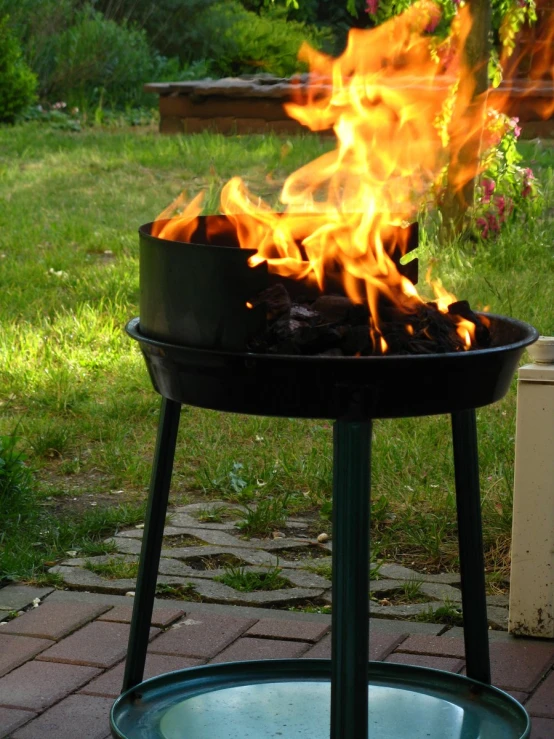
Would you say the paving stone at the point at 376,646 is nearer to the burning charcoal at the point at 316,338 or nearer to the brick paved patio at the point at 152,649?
the brick paved patio at the point at 152,649

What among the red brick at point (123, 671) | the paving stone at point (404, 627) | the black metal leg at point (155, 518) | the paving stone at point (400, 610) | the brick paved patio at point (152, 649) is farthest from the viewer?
the paving stone at point (400, 610)

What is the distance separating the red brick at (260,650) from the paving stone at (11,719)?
522 millimetres

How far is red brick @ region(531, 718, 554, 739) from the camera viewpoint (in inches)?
108

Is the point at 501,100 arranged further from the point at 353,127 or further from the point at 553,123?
the point at 353,127

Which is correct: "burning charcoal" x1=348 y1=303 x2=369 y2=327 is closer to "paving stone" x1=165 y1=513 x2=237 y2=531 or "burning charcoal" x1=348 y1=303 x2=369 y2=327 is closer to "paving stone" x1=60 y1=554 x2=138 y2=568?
"paving stone" x1=60 y1=554 x2=138 y2=568

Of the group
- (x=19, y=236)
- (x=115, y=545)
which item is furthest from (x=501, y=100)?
(x=115, y=545)

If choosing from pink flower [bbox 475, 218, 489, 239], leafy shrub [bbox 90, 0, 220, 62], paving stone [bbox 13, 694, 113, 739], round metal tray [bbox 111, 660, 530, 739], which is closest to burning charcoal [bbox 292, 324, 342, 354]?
round metal tray [bbox 111, 660, 530, 739]

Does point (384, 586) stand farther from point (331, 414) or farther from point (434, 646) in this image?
point (331, 414)

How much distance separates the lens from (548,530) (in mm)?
3248

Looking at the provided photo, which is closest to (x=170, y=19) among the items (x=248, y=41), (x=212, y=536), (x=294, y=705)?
(x=248, y=41)

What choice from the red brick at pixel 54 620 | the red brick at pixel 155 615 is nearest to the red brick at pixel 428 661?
the red brick at pixel 155 615

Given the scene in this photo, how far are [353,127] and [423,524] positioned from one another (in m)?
1.71

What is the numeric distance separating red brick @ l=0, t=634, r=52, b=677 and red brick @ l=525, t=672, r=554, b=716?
Answer: 4.07ft

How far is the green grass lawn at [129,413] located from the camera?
4066 mm
